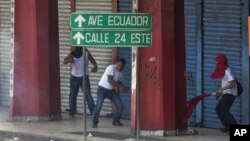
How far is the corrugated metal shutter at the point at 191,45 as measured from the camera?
15672mm

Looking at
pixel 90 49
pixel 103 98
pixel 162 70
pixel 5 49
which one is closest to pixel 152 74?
pixel 162 70

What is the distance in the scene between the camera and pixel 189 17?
620 inches

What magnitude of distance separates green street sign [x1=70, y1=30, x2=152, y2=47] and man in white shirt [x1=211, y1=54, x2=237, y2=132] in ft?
6.64

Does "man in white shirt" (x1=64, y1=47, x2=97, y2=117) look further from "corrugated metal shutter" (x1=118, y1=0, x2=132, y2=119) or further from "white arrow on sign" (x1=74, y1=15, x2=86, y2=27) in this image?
"white arrow on sign" (x1=74, y1=15, x2=86, y2=27)

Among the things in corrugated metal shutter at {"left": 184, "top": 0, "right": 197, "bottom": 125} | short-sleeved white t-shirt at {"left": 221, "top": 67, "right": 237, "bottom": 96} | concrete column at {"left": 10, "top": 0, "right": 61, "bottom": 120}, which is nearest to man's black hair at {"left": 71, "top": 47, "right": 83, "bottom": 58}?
concrete column at {"left": 10, "top": 0, "right": 61, "bottom": 120}

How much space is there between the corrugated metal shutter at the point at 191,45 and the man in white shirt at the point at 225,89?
158 cm

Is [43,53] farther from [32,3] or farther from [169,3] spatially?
[169,3]

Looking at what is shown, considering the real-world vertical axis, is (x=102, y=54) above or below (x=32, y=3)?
below

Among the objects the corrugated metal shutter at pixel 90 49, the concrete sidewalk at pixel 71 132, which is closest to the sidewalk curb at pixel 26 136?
the concrete sidewalk at pixel 71 132

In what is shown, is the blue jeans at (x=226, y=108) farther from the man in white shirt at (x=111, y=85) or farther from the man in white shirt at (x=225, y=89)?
the man in white shirt at (x=111, y=85)

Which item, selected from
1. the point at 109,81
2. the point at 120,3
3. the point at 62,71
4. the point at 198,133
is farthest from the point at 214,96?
the point at 62,71

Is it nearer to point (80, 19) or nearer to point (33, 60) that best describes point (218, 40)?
point (80, 19)

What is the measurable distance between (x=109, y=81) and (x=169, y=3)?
2184mm

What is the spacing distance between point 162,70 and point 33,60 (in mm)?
3479
